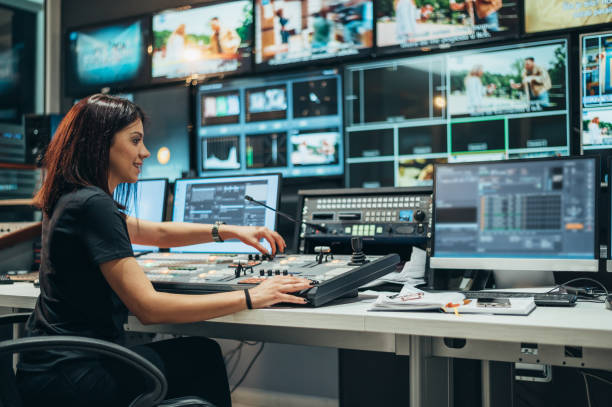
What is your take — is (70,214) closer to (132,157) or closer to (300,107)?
(132,157)

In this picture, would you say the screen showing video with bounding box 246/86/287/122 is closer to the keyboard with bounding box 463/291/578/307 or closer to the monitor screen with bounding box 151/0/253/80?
the monitor screen with bounding box 151/0/253/80

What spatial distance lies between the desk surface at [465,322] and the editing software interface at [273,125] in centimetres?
139

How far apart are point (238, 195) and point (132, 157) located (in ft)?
2.67

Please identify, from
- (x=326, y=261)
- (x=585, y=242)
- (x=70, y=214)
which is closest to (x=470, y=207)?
(x=585, y=242)

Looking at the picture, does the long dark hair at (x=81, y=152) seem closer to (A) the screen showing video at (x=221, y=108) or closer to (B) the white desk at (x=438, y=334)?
(B) the white desk at (x=438, y=334)

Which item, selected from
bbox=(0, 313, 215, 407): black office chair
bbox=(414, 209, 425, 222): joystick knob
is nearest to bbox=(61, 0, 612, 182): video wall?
bbox=(414, 209, 425, 222): joystick knob

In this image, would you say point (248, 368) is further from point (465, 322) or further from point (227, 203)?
point (465, 322)

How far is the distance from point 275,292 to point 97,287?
1.38ft

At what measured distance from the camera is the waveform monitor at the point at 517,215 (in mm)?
1700

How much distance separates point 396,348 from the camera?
55.9 inches

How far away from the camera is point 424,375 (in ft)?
4.64

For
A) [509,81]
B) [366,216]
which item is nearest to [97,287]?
[366,216]

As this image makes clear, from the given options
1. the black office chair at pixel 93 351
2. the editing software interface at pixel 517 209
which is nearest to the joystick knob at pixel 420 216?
the editing software interface at pixel 517 209

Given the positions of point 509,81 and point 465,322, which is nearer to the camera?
point 465,322
